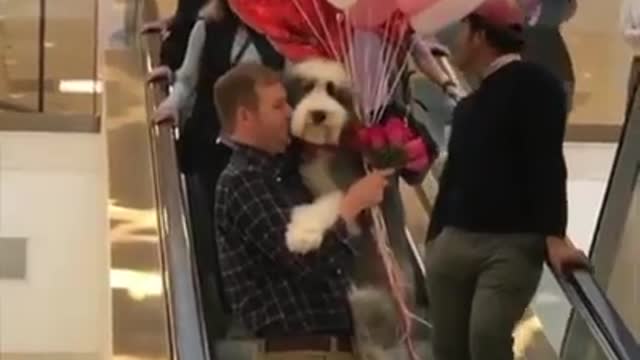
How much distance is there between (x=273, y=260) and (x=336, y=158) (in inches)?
16.9

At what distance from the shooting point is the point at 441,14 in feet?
15.8

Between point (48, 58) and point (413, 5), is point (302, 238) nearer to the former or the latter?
point (413, 5)

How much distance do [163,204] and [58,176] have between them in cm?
331

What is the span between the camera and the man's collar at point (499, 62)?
15.1ft

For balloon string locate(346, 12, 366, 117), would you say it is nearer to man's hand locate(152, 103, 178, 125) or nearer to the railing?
man's hand locate(152, 103, 178, 125)

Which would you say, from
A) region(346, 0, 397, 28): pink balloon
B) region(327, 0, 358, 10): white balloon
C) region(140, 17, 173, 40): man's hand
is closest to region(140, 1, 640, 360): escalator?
region(346, 0, 397, 28): pink balloon

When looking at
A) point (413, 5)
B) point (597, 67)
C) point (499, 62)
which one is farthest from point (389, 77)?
point (597, 67)

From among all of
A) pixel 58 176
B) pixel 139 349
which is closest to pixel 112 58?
pixel 58 176

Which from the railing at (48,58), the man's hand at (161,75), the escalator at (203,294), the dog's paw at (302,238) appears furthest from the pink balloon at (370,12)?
the railing at (48,58)

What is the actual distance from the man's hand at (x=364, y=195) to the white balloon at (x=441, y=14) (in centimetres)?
46

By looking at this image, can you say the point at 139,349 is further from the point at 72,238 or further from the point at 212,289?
the point at 72,238

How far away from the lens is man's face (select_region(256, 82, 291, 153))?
5.00 m

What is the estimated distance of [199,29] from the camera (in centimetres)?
567

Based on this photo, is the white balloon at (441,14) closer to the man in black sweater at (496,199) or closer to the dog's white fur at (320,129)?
the man in black sweater at (496,199)
